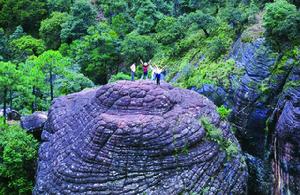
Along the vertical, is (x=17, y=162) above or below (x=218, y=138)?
below

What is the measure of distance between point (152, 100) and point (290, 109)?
600 cm

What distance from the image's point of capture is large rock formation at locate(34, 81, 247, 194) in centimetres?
1719

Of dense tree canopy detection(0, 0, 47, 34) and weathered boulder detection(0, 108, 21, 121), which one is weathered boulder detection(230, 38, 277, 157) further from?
dense tree canopy detection(0, 0, 47, 34)

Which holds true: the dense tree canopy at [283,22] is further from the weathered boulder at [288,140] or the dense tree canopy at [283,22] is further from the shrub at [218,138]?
the shrub at [218,138]

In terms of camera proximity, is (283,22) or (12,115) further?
(12,115)

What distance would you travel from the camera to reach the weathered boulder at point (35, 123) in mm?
23859

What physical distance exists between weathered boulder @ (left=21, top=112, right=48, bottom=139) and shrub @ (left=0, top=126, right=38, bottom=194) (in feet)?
2.77

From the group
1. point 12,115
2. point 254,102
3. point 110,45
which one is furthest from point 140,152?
point 110,45

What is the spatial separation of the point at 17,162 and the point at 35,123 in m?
2.79

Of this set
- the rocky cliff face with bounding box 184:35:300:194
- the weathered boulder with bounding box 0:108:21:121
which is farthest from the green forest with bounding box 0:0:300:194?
the weathered boulder with bounding box 0:108:21:121

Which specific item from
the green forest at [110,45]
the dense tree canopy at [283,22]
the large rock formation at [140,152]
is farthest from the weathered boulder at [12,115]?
the dense tree canopy at [283,22]

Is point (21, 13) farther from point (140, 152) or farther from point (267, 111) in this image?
point (140, 152)

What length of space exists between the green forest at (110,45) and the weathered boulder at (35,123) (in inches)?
19.9

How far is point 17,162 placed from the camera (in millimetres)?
22000
